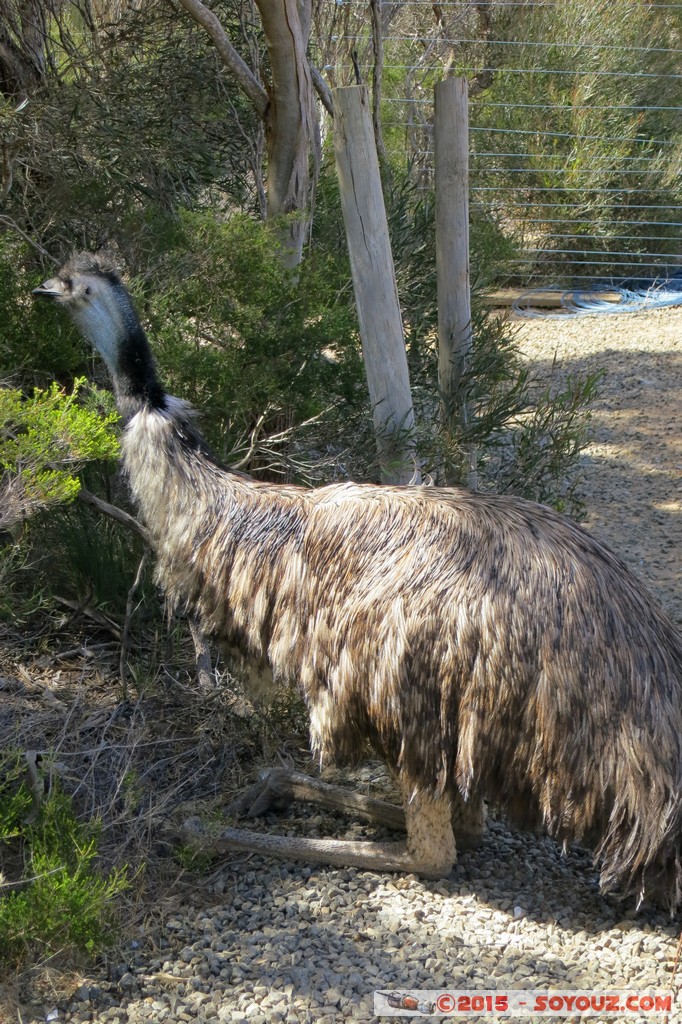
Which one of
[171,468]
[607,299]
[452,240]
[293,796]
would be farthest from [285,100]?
[607,299]

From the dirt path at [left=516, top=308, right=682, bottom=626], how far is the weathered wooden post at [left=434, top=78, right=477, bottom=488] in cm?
131

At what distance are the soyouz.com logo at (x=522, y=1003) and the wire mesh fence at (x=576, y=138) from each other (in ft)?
23.8

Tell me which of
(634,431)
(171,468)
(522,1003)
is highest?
(171,468)

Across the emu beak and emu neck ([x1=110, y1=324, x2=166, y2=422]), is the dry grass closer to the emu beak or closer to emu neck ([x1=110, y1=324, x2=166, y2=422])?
emu neck ([x1=110, y1=324, x2=166, y2=422])

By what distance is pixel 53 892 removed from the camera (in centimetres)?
254

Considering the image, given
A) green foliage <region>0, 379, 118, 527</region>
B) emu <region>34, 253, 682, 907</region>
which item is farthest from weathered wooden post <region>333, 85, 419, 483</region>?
green foliage <region>0, 379, 118, 527</region>

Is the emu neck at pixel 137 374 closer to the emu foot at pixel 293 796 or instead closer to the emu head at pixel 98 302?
the emu head at pixel 98 302

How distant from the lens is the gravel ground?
2549 mm

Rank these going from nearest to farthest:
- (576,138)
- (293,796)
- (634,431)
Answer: (293,796) < (634,431) < (576,138)

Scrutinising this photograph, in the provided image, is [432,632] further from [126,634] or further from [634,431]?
[634,431]

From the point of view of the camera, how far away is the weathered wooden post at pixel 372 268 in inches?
133

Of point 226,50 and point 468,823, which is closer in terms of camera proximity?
point 468,823

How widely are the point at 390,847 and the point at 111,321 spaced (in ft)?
5.31

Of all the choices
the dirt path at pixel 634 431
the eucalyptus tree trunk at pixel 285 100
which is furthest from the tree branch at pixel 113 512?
the dirt path at pixel 634 431
